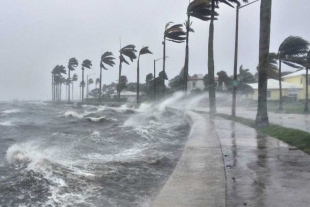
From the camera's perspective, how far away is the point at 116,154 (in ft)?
35.1

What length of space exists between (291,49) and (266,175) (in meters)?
27.3

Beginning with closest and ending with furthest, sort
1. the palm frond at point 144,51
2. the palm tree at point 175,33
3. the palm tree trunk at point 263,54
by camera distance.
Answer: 1. the palm tree trunk at point 263,54
2. the palm tree at point 175,33
3. the palm frond at point 144,51

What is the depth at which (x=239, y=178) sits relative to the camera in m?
6.35

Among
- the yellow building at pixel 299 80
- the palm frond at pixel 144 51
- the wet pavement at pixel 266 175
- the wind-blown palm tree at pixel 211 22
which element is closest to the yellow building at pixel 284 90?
the yellow building at pixel 299 80

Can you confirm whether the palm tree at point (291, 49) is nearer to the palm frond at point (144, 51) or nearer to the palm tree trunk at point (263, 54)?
the palm tree trunk at point (263, 54)

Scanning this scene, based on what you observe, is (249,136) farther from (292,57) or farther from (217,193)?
(292,57)

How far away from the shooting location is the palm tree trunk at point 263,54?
1545cm

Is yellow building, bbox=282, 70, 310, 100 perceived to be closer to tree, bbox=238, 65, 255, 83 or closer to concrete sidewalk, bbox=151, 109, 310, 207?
tree, bbox=238, 65, 255, 83

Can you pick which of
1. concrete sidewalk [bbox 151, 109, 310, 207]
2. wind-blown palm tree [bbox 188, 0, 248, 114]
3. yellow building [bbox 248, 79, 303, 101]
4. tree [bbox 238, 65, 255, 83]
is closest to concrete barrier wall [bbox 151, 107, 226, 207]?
concrete sidewalk [bbox 151, 109, 310, 207]

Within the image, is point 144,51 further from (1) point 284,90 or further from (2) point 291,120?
(2) point 291,120

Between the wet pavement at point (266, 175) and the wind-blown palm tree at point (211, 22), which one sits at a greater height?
the wind-blown palm tree at point (211, 22)

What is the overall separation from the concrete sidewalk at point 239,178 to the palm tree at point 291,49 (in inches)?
887

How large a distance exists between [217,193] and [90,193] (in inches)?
81.6

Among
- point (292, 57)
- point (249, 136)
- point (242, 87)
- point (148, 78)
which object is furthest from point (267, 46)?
point (148, 78)
